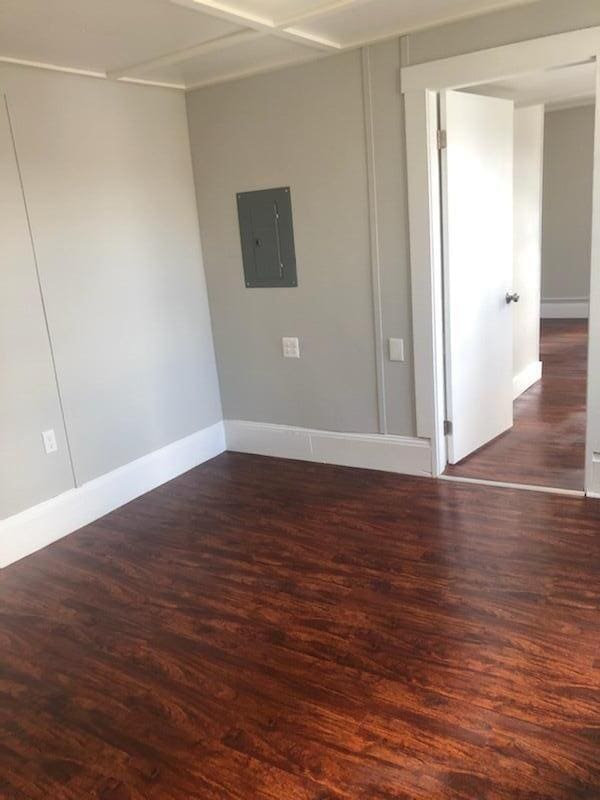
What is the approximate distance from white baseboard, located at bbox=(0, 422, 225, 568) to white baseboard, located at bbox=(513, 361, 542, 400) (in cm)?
231

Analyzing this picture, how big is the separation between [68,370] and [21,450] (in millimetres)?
470

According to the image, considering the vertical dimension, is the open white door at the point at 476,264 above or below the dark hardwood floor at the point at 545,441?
above

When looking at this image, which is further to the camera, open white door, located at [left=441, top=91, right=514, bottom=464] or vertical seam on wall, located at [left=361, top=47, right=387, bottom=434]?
open white door, located at [left=441, top=91, right=514, bottom=464]

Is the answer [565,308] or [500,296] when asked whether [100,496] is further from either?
[565,308]

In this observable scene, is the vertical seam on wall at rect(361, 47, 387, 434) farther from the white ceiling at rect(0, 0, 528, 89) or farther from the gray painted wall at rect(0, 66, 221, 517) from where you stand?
the gray painted wall at rect(0, 66, 221, 517)

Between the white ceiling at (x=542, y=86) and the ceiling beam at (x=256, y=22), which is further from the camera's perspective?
the white ceiling at (x=542, y=86)

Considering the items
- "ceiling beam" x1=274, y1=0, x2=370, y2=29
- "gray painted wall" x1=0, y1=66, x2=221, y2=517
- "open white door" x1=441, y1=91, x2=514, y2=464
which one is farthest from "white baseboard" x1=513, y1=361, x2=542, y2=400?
"ceiling beam" x1=274, y1=0, x2=370, y2=29

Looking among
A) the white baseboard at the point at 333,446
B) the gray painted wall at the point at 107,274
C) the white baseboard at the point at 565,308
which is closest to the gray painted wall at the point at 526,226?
the white baseboard at the point at 333,446

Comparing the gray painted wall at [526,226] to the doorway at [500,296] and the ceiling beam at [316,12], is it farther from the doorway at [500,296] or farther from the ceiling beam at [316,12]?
the ceiling beam at [316,12]

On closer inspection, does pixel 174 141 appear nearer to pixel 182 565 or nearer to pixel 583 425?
pixel 182 565

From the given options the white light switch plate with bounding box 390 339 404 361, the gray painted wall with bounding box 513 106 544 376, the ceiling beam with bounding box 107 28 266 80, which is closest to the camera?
the ceiling beam with bounding box 107 28 266 80

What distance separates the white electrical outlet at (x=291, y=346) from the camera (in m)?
4.05

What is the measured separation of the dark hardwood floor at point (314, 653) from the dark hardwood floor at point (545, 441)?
24 cm

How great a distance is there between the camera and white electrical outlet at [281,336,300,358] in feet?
13.3
